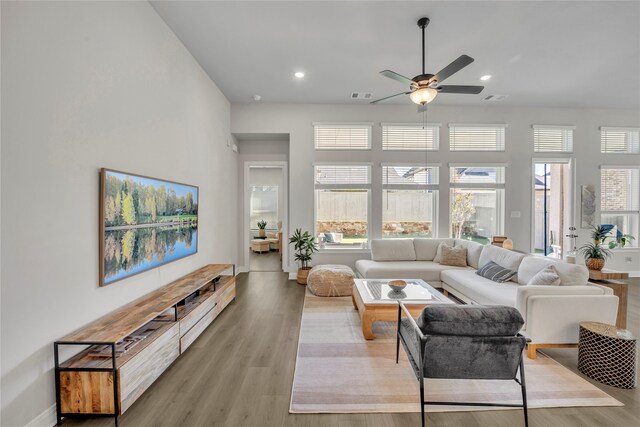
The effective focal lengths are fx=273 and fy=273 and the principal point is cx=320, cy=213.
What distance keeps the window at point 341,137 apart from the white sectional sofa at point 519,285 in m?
2.03

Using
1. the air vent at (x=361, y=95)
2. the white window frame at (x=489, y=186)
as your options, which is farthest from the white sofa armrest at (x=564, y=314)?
the air vent at (x=361, y=95)

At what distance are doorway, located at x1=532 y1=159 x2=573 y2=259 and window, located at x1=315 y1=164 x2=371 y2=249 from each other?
3.56 meters

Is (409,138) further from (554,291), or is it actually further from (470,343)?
(470,343)

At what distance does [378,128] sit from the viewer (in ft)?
18.4

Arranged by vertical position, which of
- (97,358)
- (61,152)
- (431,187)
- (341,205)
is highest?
(431,187)

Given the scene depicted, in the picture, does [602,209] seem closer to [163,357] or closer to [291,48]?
[291,48]

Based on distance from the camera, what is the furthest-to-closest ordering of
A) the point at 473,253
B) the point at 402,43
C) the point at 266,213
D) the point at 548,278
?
the point at 266,213, the point at 473,253, the point at 402,43, the point at 548,278

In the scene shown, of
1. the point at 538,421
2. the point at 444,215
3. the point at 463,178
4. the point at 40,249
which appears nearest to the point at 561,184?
the point at 463,178

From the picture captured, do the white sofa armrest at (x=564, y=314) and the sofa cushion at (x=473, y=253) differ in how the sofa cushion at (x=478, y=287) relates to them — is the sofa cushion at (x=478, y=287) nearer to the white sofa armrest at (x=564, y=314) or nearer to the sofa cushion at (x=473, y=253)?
the sofa cushion at (x=473, y=253)

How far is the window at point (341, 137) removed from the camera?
222 inches

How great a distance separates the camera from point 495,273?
3.77 m

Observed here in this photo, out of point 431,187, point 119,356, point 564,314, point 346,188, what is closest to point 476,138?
point 431,187

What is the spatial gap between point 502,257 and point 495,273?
35 centimetres

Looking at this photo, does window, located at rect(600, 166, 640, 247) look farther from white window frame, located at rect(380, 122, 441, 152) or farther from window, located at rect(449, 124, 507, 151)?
white window frame, located at rect(380, 122, 441, 152)
